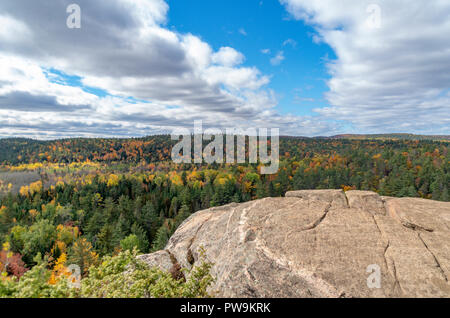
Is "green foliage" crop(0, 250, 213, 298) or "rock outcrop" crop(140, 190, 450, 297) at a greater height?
"rock outcrop" crop(140, 190, 450, 297)

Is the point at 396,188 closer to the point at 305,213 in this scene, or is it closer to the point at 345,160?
the point at 345,160

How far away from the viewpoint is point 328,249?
10.4 meters

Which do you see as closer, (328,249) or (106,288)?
(106,288)

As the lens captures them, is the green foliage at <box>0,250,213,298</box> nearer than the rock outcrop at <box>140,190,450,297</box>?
Yes

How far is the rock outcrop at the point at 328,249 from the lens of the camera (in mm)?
8812

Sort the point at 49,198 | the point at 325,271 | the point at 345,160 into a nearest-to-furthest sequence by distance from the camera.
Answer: the point at 325,271 → the point at 49,198 → the point at 345,160

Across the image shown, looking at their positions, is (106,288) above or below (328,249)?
below

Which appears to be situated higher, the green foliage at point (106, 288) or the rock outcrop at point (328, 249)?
the rock outcrop at point (328, 249)

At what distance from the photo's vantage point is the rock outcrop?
8.81 meters

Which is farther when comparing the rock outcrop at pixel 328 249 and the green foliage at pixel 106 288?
the rock outcrop at pixel 328 249
